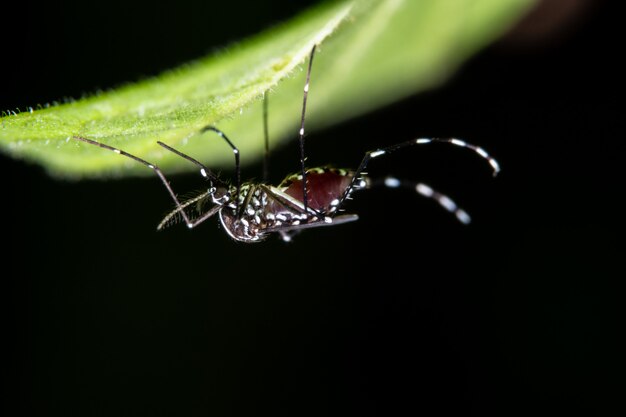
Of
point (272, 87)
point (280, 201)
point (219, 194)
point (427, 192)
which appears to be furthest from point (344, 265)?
point (272, 87)

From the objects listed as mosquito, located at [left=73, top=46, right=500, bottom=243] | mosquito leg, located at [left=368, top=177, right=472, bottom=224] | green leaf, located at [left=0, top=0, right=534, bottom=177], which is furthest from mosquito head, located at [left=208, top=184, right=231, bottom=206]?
mosquito leg, located at [left=368, top=177, right=472, bottom=224]

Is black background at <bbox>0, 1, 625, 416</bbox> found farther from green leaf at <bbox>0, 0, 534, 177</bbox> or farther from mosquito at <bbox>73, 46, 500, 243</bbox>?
mosquito at <bbox>73, 46, 500, 243</bbox>

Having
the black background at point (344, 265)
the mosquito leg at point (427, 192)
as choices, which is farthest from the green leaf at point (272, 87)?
the black background at point (344, 265)

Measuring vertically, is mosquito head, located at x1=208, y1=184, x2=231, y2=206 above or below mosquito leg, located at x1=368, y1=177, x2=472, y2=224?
above

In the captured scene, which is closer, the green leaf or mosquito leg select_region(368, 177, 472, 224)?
the green leaf

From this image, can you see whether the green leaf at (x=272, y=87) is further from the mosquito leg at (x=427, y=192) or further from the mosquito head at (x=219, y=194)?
the mosquito leg at (x=427, y=192)

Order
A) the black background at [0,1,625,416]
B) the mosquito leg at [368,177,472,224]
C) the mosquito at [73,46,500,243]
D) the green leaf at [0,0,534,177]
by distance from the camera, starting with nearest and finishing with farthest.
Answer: the green leaf at [0,0,534,177] < the mosquito at [73,46,500,243] < the mosquito leg at [368,177,472,224] < the black background at [0,1,625,416]
